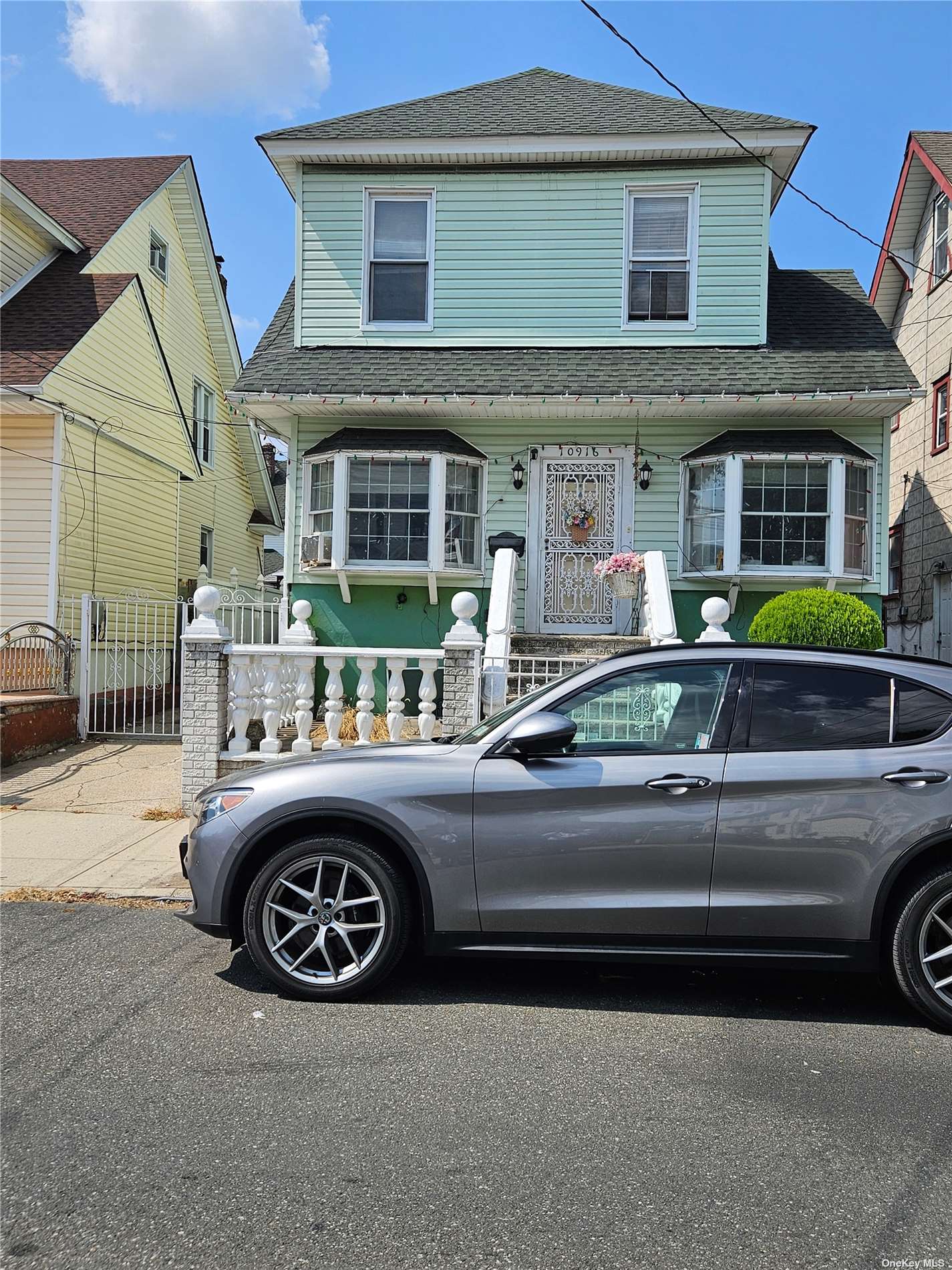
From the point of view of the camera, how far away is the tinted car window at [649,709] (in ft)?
13.8

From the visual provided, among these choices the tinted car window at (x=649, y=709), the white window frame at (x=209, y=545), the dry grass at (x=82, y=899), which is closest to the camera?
the tinted car window at (x=649, y=709)

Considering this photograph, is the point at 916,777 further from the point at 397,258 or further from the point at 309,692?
the point at 397,258

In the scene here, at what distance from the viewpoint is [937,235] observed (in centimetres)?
1709

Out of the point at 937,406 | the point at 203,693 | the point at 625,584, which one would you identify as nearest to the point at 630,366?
the point at 625,584

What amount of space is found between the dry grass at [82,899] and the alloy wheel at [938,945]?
407 centimetres

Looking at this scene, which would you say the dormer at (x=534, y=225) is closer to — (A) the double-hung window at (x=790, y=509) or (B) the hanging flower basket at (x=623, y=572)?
Result: (A) the double-hung window at (x=790, y=509)

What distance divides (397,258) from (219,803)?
9.65 m

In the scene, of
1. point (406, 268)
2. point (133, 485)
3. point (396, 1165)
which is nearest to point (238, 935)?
point (396, 1165)

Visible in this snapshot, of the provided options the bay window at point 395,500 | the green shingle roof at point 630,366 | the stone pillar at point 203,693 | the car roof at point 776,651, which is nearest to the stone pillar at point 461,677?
the stone pillar at point 203,693

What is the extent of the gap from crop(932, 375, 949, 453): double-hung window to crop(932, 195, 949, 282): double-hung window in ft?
6.23

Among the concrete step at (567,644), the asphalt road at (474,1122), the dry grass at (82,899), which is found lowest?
the dry grass at (82,899)

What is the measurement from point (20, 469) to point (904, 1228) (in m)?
12.9

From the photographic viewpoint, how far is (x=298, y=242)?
12.2 meters

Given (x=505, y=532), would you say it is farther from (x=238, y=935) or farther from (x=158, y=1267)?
(x=158, y=1267)
